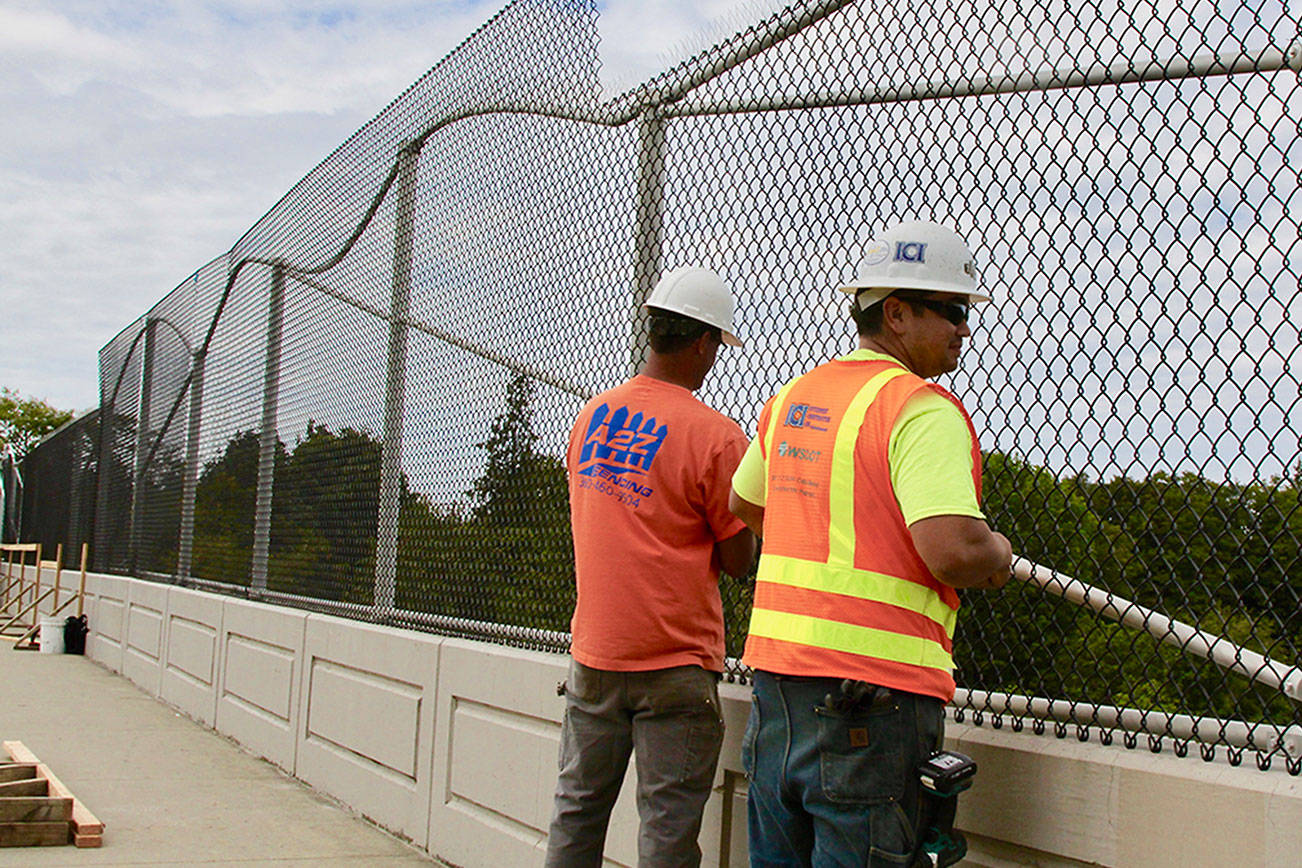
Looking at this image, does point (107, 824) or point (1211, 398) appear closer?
point (1211, 398)

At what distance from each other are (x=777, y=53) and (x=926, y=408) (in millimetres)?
2021

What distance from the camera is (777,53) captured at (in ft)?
13.5

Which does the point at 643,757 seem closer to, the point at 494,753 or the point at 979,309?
the point at 979,309

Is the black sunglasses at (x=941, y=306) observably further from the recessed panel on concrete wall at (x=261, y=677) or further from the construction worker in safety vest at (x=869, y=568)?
the recessed panel on concrete wall at (x=261, y=677)

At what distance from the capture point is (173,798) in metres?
6.61

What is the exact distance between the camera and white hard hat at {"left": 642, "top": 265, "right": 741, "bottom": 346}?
3660mm

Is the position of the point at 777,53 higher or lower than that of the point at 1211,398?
higher

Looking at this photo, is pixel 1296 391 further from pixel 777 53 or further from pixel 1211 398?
pixel 777 53

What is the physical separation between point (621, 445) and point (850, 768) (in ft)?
4.34

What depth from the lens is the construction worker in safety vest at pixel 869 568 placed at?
2455mm

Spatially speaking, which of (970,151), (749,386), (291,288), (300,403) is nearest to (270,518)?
(300,403)

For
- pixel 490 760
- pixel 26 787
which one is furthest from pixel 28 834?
pixel 490 760

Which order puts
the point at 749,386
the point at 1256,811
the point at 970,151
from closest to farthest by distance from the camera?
the point at 1256,811
the point at 970,151
the point at 749,386

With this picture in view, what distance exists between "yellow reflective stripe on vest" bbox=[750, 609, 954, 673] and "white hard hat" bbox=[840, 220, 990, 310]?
74 centimetres
